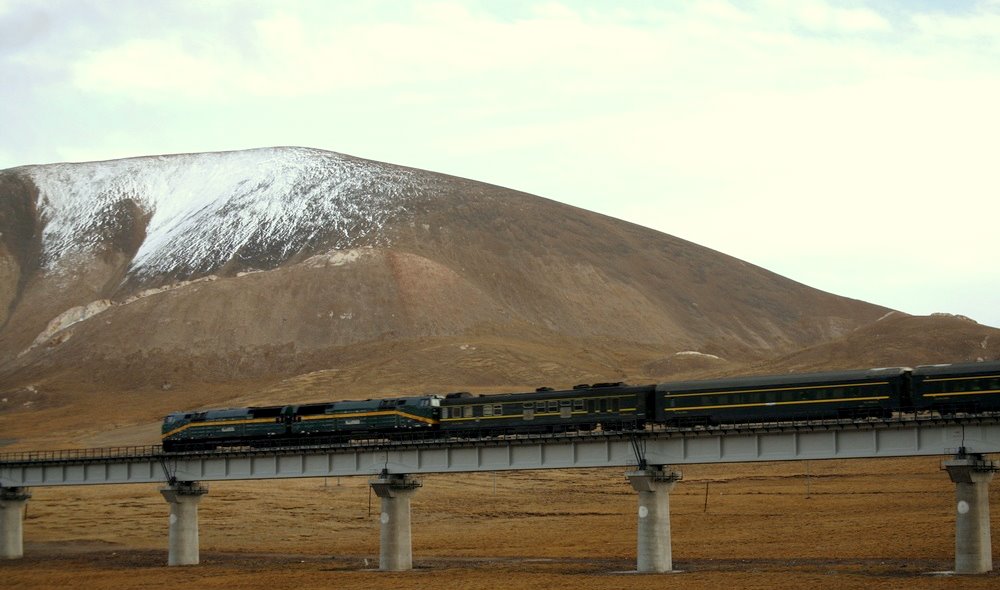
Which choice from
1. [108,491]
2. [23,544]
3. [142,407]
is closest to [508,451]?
[23,544]

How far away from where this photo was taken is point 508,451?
239 ft

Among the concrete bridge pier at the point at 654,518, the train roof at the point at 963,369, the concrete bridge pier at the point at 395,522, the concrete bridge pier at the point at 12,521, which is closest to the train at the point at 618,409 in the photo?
the train roof at the point at 963,369

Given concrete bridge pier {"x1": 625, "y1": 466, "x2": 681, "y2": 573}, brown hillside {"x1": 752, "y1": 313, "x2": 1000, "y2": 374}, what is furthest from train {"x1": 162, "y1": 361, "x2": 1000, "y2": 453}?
brown hillside {"x1": 752, "y1": 313, "x2": 1000, "y2": 374}

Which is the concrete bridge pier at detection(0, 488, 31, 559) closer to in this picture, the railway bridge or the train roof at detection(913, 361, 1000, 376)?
the railway bridge

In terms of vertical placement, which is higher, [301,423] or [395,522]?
[301,423]

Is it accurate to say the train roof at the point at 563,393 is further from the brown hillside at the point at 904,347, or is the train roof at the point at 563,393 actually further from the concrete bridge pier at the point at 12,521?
the brown hillside at the point at 904,347

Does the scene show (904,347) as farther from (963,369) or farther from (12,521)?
(12,521)

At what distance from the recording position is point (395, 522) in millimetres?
72562

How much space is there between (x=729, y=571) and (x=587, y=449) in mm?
9929

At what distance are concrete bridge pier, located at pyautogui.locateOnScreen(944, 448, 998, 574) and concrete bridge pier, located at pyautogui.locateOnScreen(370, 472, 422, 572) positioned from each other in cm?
2865

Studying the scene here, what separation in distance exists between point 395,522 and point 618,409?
13.7m

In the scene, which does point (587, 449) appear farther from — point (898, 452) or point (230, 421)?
point (230, 421)

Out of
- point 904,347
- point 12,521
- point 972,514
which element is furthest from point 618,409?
point 904,347

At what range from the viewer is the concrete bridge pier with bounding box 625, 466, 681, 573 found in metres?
Answer: 66.1
